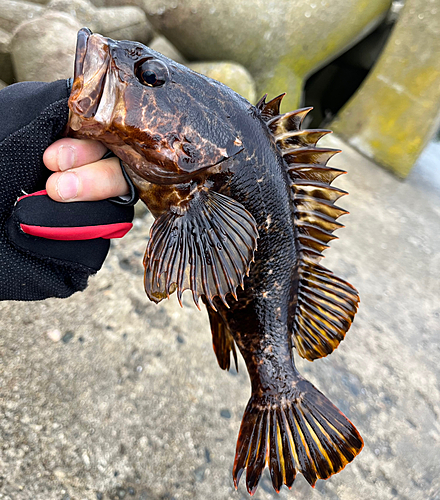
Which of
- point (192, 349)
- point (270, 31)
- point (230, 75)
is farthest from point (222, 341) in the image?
point (270, 31)

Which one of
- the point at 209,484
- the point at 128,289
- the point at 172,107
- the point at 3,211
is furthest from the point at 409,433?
the point at 3,211

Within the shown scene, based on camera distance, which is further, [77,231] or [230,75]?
[230,75]

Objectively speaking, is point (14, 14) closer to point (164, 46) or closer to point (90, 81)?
point (164, 46)

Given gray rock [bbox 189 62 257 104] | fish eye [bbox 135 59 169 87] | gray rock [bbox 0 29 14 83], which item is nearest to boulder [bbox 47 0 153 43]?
gray rock [bbox 0 29 14 83]

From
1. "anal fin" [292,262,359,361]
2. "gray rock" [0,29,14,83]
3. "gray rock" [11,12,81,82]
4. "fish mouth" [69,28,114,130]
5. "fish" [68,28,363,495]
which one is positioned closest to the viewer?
"fish mouth" [69,28,114,130]

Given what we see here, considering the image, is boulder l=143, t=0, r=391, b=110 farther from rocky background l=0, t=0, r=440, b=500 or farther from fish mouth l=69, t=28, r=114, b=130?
fish mouth l=69, t=28, r=114, b=130

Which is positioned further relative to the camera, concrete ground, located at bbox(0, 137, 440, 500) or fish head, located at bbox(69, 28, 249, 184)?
concrete ground, located at bbox(0, 137, 440, 500)

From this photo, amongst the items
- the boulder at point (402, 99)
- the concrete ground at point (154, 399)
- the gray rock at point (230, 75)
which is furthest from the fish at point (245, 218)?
the boulder at point (402, 99)
